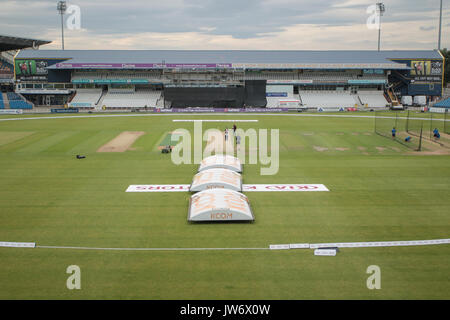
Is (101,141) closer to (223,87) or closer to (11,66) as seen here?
(223,87)

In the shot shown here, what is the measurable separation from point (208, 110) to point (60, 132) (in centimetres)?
2867

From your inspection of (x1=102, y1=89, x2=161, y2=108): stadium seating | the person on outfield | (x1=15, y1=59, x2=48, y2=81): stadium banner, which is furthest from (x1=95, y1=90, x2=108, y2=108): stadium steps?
the person on outfield

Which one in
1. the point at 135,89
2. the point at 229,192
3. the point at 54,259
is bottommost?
the point at 54,259

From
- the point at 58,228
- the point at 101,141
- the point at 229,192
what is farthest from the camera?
the point at 101,141

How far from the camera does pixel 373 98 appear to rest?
257ft

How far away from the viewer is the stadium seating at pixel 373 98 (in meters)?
76.1

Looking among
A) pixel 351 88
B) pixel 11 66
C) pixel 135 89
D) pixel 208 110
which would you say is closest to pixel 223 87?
pixel 208 110

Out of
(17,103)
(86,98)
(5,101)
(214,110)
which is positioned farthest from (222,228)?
(5,101)

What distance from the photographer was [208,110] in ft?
226

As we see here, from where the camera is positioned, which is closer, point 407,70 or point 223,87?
point 223,87

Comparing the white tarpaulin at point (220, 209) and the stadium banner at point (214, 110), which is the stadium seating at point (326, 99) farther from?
the white tarpaulin at point (220, 209)

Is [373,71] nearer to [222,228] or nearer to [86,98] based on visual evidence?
[86,98]

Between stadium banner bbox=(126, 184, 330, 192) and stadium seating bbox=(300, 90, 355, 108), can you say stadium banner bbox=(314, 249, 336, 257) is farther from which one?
stadium seating bbox=(300, 90, 355, 108)

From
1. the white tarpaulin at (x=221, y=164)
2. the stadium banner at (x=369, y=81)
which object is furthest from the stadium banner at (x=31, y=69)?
the white tarpaulin at (x=221, y=164)
